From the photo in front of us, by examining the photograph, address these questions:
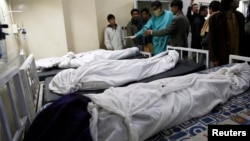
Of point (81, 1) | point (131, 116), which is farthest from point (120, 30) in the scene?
point (131, 116)

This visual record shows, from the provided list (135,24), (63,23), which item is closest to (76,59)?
(63,23)

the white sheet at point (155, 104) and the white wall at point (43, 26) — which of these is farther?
the white wall at point (43, 26)

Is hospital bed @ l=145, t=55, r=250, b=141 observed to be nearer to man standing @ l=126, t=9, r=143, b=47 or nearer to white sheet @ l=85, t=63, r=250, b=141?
white sheet @ l=85, t=63, r=250, b=141

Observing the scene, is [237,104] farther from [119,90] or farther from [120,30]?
[120,30]

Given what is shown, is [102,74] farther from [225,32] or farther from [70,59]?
[225,32]

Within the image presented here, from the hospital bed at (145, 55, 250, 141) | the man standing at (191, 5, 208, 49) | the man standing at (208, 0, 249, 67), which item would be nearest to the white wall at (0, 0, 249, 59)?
the man standing at (191, 5, 208, 49)

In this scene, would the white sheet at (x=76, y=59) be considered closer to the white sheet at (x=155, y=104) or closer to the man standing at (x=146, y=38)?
the man standing at (x=146, y=38)

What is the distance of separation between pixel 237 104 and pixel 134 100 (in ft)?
2.21

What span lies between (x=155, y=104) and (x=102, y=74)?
800mm

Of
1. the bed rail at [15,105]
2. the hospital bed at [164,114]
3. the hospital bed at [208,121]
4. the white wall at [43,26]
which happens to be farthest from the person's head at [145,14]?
the bed rail at [15,105]

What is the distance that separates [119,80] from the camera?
1.70m

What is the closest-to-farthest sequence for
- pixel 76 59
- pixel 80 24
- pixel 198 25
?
1. pixel 76 59
2. pixel 198 25
3. pixel 80 24

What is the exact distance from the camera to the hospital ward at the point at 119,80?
872 millimetres

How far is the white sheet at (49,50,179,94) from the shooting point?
1629mm
